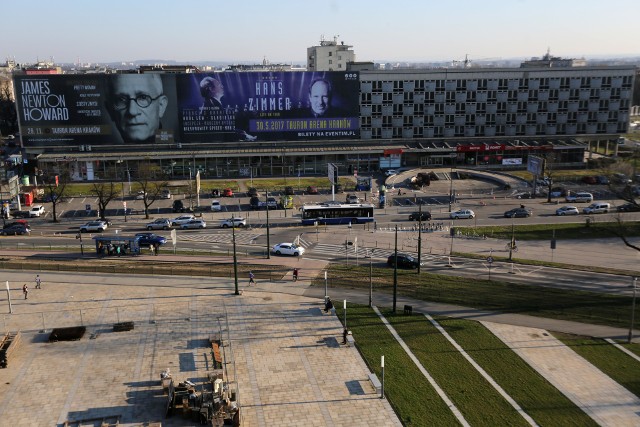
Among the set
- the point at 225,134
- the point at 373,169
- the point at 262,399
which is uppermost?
the point at 225,134

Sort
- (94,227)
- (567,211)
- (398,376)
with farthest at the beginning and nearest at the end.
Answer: (567,211) < (94,227) < (398,376)

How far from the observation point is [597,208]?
77188 millimetres

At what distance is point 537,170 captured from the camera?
86.4 metres

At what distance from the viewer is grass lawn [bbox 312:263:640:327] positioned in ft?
145

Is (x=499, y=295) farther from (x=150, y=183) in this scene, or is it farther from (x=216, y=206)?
(x=150, y=183)

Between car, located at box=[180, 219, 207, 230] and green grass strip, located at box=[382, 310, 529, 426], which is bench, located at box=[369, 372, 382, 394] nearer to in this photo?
green grass strip, located at box=[382, 310, 529, 426]

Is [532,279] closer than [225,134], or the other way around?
[532,279]

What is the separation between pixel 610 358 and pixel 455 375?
1080 cm

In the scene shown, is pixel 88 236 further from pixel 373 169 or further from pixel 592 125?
pixel 592 125

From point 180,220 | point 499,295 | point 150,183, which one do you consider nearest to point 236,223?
point 180,220

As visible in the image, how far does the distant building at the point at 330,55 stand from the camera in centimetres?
14769

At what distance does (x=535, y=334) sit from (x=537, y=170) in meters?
51.0

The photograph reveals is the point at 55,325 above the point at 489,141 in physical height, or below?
below

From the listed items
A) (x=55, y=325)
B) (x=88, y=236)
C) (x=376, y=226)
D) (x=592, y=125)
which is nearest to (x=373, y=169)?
(x=376, y=226)
